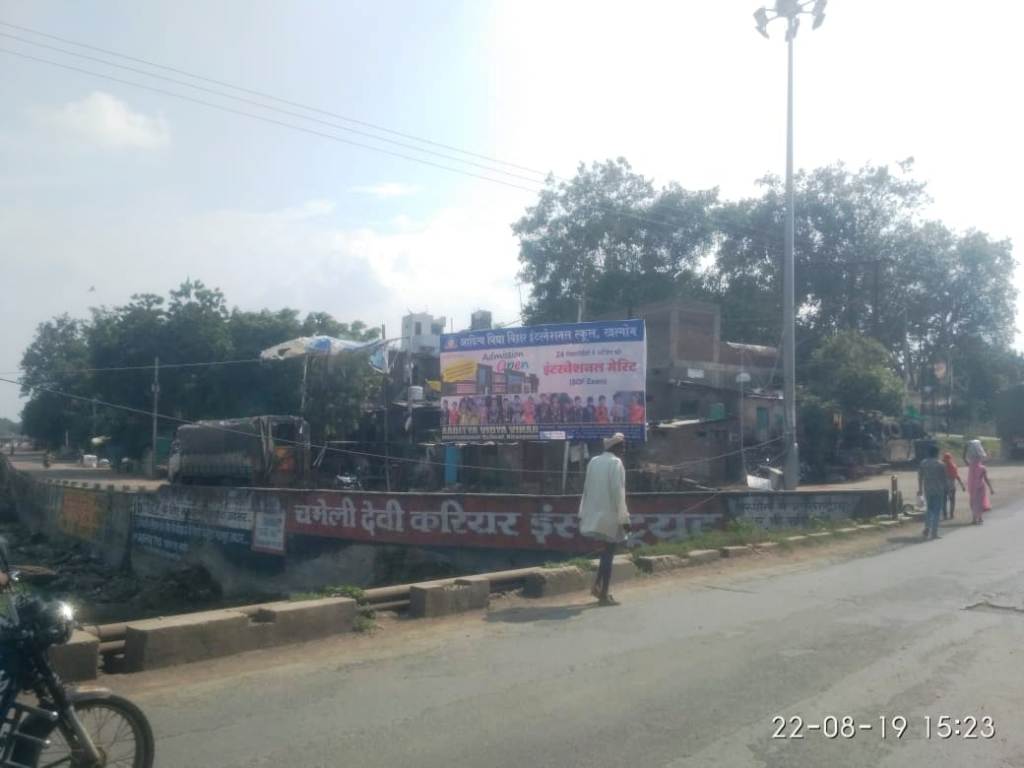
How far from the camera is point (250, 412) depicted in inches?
1706

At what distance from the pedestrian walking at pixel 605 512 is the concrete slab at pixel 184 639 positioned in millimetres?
3827

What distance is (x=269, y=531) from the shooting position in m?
23.0

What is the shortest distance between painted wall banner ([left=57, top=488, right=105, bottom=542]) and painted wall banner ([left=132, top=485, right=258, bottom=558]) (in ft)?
11.0

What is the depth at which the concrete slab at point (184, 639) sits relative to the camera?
23.3 ft

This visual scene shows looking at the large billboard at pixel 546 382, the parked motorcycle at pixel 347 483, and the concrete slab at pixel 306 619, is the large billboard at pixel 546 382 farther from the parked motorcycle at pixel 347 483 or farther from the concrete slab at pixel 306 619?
the concrete slab at pixel 306 619

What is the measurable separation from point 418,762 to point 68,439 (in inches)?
2807

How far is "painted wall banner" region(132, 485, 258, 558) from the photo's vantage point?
2395 cm

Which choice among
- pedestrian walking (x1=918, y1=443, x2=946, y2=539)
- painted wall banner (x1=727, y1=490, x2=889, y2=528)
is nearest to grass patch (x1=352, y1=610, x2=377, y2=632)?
painted wall banner (x1=727, y1=490, x2=889, y2=528)

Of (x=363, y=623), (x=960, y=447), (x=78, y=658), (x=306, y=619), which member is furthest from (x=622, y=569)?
(x=960, y=447)

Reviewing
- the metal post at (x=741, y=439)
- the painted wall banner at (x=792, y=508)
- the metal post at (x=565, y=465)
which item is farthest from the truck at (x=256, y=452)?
the painted wall banner at (x=792, y=508)

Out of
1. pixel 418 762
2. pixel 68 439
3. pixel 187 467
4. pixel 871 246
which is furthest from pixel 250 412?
pixel 418 762

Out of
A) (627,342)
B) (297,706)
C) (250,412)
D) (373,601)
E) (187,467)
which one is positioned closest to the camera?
(297,706)

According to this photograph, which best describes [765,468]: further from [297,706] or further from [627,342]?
[297,706]
